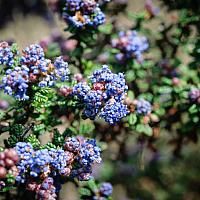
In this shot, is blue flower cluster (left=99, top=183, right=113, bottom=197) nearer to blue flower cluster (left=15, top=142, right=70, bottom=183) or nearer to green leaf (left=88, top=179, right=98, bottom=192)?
green leaf (left=88, top=179, right=98, bottom=192)

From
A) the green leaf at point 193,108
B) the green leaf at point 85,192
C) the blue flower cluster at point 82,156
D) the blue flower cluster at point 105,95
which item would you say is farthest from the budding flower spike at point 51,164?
the green leaf at point 193,108

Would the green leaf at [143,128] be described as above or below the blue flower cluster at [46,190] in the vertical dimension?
above

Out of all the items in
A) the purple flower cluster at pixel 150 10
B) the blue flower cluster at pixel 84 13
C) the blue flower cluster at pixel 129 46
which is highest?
the purple flower cluster at pixel 150 10

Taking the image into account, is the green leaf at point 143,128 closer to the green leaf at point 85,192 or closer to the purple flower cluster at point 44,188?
the green leaf at point 85,192

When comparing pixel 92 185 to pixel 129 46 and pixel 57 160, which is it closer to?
pixel 57 160

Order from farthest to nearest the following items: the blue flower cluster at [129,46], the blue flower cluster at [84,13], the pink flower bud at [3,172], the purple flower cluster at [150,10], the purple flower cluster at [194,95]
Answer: the purple flower cluster at [150,10], the blue flower cluster at [129,46], the purple flower cluster at [194,95], the blue flower cluster at [84,13], the pink flower bud at [3,172]

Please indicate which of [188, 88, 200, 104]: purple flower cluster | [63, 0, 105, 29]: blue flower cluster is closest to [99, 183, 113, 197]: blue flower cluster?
[188, 88, 200, 104]: purple flower cluster

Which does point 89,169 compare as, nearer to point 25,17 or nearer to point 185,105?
point 185,105

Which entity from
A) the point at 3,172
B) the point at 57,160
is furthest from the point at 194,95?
the point at 3,172

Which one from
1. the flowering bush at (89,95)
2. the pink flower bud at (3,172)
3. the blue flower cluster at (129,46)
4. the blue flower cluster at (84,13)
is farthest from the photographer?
the blue flower cluster at (129,46)
